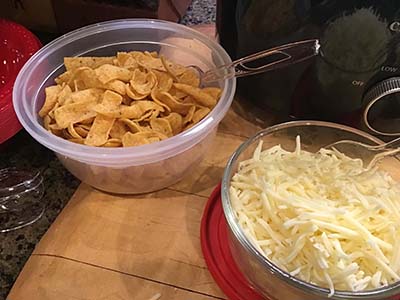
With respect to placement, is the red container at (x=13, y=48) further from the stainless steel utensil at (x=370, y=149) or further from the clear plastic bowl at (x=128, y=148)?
the stainless steel utensil at (x=370, y=149)

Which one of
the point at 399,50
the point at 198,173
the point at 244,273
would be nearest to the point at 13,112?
the point at 198,173

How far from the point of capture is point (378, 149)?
29.0 inches

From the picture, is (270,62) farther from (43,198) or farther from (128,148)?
(43,198)

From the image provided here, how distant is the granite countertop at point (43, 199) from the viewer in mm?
740

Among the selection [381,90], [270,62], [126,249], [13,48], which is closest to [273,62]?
[270,62]

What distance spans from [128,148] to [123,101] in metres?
0.10

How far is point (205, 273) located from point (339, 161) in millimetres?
204

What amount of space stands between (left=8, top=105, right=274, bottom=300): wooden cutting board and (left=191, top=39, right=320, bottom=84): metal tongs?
126mm

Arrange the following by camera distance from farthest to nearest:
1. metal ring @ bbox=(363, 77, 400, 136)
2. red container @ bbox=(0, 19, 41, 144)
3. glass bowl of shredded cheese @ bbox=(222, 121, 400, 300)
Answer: red container @ bbox=(0, 19, 41, 144), metal ring @ bbox=(363, 77, 400, 136), glass bowl of shredded cheese @ bbox=(222, 121, 400, 300)

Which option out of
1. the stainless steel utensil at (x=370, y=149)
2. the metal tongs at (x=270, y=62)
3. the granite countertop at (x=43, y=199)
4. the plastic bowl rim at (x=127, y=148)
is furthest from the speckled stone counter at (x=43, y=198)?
the stainless steel utensil at (x=370, y=149)

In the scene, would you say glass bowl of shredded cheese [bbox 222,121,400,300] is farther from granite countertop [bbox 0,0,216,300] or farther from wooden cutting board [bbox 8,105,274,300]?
granite countertop [bbox 0,0,216,300]

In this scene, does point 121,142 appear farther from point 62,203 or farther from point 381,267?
point 381,267

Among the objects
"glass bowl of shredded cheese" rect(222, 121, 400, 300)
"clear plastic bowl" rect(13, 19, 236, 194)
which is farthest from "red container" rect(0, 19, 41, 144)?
"glass bowl of shredded cheese" rect(222, 121, 400, 300)

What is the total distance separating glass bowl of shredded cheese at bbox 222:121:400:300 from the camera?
598mm
